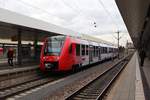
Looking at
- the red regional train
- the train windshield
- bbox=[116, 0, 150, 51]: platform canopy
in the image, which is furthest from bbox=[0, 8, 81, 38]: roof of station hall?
bbox=[116, 0, 150, 51]: platform canopy

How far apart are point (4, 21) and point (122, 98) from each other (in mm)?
9809

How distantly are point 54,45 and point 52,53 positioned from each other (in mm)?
Result: 634

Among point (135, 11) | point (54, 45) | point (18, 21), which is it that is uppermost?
point (135, 11)

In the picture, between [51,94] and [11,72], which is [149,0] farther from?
[11,72]

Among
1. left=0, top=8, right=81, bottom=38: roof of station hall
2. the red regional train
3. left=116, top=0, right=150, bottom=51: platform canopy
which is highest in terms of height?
left=116, top=0, right=150, bottom=51: platform canopy

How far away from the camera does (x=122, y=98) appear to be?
11.1 metres

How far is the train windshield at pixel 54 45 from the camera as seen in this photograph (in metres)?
18.7

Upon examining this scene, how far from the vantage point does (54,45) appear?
19031 mm

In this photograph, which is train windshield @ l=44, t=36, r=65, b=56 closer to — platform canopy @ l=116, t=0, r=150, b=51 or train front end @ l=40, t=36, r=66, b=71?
train front end @ l=40, t=36, r=66, b=71

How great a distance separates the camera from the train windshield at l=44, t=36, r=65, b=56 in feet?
61.3

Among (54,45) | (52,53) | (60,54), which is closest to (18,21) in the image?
(54,45)

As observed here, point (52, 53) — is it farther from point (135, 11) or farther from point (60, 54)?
point (135, 11)

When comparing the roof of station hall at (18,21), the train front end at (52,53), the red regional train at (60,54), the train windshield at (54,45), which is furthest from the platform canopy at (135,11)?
the roof of station hall at (18,21)

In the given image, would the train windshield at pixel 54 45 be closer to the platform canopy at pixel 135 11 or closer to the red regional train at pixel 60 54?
the red regional train at pixel 60 54
